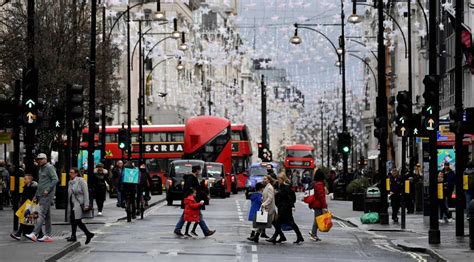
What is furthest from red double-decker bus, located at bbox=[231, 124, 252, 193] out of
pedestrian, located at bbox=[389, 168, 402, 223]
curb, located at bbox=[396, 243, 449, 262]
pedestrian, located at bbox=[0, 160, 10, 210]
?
curb, located at bbox=[396, 243, 449, 262]

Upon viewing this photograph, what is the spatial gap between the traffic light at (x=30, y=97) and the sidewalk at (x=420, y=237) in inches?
323

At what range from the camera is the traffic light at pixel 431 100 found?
27172 millimetres

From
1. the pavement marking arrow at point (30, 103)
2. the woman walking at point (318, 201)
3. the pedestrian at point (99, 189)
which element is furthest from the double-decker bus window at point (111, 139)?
the pavement marking arrow at point (30, 103)

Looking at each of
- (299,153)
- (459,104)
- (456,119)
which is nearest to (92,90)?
(459,104)

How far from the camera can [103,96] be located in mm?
52938

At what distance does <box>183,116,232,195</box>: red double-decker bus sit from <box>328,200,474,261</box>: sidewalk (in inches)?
995

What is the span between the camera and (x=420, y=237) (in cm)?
3031

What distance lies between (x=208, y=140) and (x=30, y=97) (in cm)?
4176

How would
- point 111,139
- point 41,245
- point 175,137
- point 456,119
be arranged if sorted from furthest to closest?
point 175,137 → point 111,139 → point 456,119 → point 41,245

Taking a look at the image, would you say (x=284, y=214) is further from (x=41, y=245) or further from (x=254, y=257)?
(x=41, y=245)

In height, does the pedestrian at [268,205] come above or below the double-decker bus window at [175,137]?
below

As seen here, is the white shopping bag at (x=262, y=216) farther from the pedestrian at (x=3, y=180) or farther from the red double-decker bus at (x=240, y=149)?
the red double-decker bus at (x=240, y=149)

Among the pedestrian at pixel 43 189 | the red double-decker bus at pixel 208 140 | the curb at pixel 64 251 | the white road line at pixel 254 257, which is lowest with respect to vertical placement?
the white road line at pixel 254 257

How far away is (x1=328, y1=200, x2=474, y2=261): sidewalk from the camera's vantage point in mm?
24250
